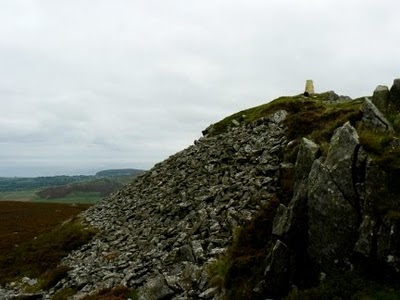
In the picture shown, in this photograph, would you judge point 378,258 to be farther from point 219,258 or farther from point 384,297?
point 219,258

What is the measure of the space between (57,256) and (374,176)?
107 ft

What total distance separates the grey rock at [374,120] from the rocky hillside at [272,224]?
0.05 metres

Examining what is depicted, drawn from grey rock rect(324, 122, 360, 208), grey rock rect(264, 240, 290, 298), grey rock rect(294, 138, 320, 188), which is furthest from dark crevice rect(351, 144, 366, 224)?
grey rock rect(264, 240, 290, 298)

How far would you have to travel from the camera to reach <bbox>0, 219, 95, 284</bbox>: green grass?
38.7 metres

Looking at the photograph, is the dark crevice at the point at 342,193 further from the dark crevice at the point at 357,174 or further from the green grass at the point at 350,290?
the green grass at the point at 350,290

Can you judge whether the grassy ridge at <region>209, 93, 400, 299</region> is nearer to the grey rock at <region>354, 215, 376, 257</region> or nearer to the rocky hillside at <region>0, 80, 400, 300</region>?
the rocky hillside at <region>0, 80, 400, 300</region>

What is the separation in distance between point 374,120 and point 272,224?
736 centimetres

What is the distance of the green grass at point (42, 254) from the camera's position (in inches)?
1524

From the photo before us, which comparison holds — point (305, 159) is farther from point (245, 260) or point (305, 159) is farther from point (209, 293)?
point (209, 293)

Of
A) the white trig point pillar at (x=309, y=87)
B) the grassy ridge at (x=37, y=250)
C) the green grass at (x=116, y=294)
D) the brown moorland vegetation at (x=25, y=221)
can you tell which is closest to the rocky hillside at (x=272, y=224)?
the green grass at (x=116, y=294)

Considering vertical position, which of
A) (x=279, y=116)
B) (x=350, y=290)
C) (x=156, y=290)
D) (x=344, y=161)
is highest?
(x=279, y=116)

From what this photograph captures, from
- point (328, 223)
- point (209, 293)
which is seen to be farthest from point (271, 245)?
point (209, 293)

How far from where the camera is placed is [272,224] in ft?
67.9

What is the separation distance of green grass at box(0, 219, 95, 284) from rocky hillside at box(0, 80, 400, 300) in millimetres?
1908
